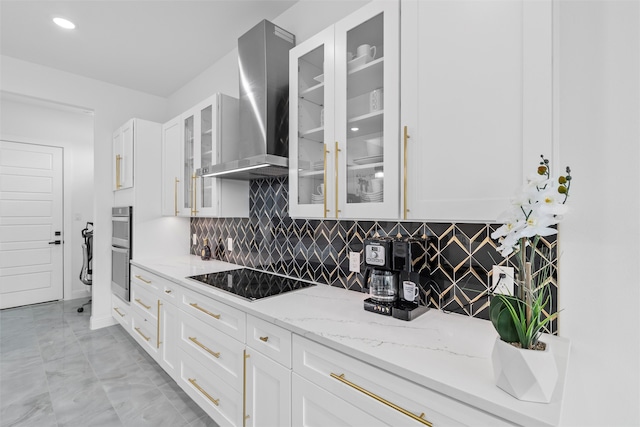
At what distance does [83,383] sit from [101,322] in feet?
4.25

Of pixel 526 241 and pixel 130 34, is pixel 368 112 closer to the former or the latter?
pixel 526 241

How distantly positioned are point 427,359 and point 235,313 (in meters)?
1.03

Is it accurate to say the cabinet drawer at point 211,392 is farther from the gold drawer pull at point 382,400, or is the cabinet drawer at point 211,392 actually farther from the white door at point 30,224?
the white door at point 30,224

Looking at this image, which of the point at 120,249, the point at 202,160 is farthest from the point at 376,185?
the point at 120,249

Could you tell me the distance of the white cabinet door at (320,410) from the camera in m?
1.08

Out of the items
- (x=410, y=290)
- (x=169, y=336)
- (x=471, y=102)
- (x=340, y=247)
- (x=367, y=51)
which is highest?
(x=367, y=51)

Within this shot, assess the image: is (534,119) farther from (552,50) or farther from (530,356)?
(530,356)

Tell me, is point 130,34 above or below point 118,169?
above

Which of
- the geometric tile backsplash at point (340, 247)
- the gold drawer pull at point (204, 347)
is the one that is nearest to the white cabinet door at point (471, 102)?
the geometric tile backsplash at point (340, 247)

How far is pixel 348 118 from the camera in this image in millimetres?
1519

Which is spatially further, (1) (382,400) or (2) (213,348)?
(2) (213,348)

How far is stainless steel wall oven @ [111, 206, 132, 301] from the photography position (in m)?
3.05

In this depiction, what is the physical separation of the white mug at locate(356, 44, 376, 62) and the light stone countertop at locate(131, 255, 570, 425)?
1.23 m

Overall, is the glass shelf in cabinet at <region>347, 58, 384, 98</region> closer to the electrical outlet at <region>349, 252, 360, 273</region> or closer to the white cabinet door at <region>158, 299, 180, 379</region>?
the electrical outlet at <region>349, 252, 360, 273</region>
